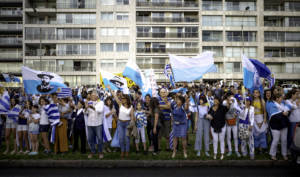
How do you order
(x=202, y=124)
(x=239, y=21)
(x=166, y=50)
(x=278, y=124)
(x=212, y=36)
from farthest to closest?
(x=239, y=21), (x=212, y=36), (x=166, y=50), (x=202, y=124), (x=278, y=124)

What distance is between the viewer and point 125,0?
4562 cm

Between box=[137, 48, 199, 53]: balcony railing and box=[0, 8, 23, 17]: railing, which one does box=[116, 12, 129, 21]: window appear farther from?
box=[0, 8, 23, 17]: railing

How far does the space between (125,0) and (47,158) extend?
1654 inches

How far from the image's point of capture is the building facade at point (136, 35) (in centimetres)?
4503

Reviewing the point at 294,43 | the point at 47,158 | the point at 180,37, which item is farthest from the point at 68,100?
the point at 294,43

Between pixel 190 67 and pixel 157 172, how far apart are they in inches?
175

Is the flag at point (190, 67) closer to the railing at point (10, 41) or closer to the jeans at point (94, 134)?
the jeans at point (94, 134)

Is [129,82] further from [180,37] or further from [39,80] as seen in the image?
[180,37]

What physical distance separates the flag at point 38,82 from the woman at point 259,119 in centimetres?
745

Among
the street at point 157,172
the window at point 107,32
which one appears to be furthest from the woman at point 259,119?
the window at point 107,32

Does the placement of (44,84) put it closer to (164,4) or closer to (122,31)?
(122,31)

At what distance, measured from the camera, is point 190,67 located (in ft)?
31.8

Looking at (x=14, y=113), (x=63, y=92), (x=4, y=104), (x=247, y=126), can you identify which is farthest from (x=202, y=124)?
(x=4, y=104)

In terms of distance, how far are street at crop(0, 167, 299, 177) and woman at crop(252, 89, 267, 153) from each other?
56.1 inches
